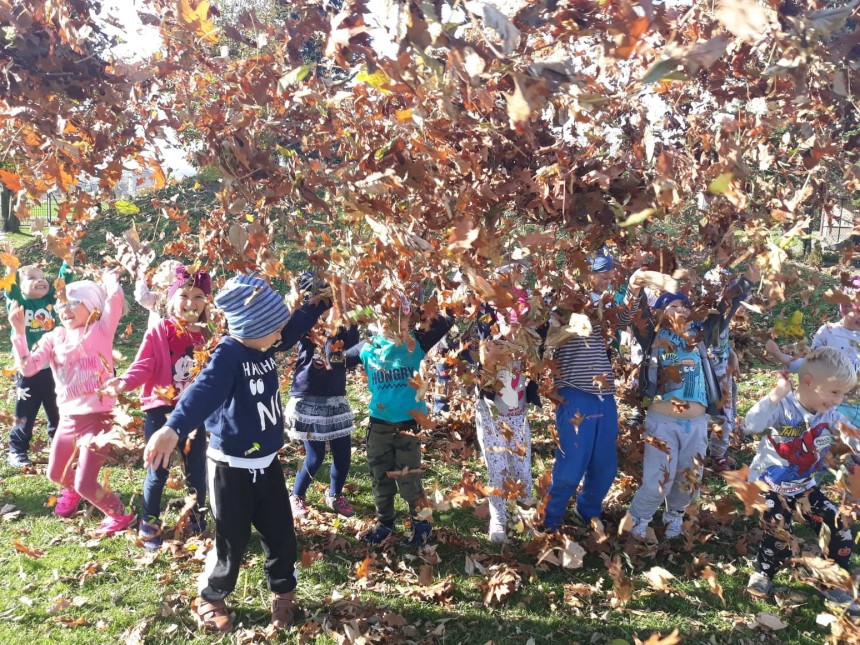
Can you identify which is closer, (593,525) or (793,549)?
(793,549)

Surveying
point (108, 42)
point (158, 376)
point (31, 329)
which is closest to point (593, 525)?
point (158, 376)

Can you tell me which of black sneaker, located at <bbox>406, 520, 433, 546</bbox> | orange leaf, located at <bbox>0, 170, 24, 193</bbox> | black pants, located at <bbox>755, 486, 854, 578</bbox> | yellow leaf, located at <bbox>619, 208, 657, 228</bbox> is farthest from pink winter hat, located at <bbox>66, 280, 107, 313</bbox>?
black pants, located at <bbox>755, 486, 854, 578</bbox>

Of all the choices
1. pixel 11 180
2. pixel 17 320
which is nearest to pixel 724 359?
pixel 11 180

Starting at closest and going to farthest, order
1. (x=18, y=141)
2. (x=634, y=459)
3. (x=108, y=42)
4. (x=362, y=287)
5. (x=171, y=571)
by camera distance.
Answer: (x=362, y=287) → (x=108, y=42) → (x=18, y=141) → (x=171, y=571) → (x=634, y=459)

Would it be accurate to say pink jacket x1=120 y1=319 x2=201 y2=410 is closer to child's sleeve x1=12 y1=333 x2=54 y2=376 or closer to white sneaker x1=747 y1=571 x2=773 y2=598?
child's sleeve x1=12 y1=333 x2=54 y2=376

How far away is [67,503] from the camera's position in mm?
4492

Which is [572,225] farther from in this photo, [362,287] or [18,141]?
[18,141]

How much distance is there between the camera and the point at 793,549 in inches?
129

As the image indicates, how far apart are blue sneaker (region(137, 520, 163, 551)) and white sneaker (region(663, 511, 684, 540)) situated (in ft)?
11.6

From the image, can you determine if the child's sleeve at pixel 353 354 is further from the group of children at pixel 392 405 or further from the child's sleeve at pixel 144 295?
the child's sleeve at pixel 144 295

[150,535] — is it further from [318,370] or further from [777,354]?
[777,354]

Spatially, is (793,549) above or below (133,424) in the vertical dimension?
below

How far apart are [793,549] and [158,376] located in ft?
13.2

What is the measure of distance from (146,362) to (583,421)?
2938 mm
